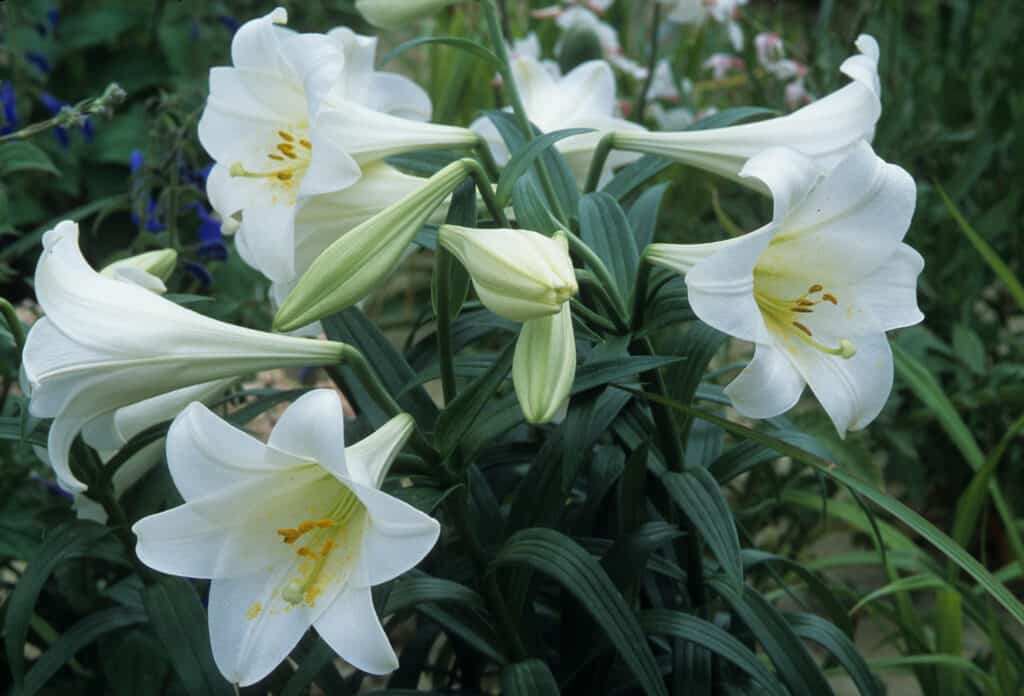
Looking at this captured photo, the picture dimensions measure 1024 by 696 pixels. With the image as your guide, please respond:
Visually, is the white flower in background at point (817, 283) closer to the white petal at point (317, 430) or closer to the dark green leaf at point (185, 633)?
the white petal at point (317, 430)

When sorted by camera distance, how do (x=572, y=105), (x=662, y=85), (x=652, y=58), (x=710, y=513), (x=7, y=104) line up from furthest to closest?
(x=662, y=85) < (x=652, y=58) < (x=7, y=104) < (x=572, y=105) < (x=710, y=513)

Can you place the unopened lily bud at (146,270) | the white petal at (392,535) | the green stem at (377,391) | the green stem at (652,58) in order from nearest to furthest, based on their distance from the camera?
the white petal at (392,535) → the green stem at (377,391) → the unopened lily bud at (146,270) → the green stem at (652,58)

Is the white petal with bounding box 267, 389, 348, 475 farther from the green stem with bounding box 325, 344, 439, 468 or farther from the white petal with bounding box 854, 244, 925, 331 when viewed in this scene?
the white petal with bounding box 854, 244, 925, 331

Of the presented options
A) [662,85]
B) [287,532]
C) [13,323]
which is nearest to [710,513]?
[287,532]

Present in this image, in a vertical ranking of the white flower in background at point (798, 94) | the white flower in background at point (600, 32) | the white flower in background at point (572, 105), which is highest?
the white flower in background at point (572, 105)

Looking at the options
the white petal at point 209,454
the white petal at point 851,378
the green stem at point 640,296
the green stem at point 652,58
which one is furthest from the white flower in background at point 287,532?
the green stem at point 652,58

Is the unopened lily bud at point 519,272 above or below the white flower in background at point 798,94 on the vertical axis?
above

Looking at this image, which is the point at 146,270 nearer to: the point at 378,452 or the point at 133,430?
the point at 133,430

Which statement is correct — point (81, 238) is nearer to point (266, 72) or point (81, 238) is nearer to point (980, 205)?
point (266, 72)

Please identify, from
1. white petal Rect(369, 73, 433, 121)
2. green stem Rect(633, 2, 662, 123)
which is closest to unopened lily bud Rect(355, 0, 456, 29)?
white petal Rect(369, 73, 433, 121)
